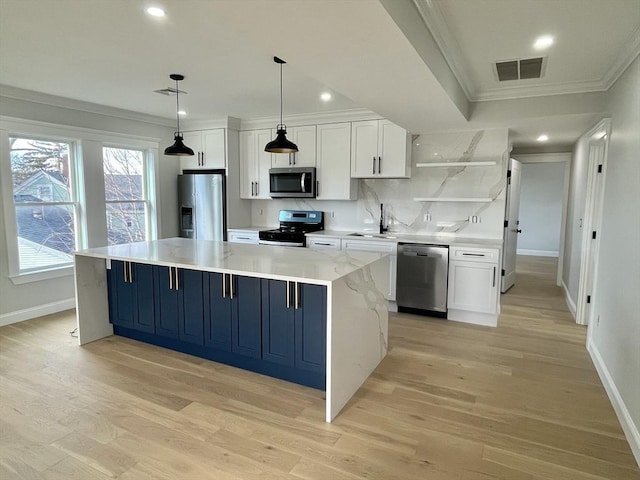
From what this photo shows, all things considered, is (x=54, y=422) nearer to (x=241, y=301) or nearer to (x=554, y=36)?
(x=241, y=301)

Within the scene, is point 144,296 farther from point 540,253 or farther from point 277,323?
point 540,253

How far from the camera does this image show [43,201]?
451cm

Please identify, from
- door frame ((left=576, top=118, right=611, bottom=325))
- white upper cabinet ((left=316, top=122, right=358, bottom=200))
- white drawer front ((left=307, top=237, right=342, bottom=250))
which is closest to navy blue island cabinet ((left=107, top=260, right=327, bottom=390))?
white drawer front ((left=307, top=237, right=342, bottom=250))

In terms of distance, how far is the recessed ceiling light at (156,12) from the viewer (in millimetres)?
2287

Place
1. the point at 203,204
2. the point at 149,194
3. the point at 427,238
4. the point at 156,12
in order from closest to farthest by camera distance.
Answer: the point at 156,12, the point at 427,238, the point at 149,194, the point at 203,204

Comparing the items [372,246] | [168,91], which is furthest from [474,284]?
[168,91]

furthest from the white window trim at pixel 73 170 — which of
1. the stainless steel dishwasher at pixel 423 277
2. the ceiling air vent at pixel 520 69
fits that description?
the ceiling air vent at pixel 520 69

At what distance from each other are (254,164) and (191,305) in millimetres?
3081

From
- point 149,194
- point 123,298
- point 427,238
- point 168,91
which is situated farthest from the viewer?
point 149,194

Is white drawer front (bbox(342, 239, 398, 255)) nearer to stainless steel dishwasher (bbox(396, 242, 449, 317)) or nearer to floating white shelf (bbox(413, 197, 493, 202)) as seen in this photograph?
stainless steel dishwasher (bbox(396, 242, 449, 317))

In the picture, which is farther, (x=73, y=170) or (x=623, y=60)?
(x=73, y=170)

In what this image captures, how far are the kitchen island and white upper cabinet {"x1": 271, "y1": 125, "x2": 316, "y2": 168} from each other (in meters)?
2.05

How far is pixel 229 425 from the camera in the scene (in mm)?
2404

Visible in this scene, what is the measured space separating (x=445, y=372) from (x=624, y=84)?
2703 mm
